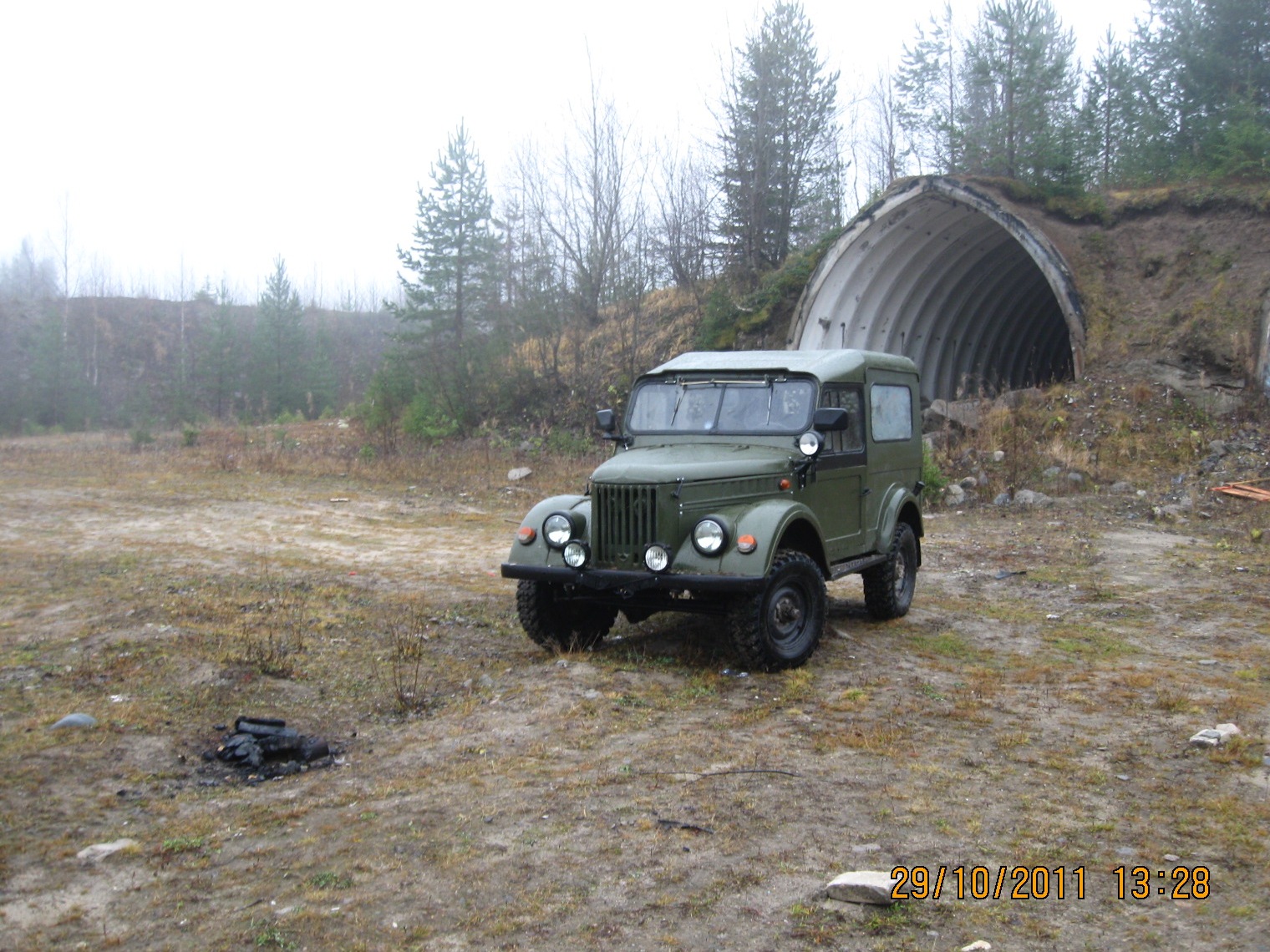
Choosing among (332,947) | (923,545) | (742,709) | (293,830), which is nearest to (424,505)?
(923,545)

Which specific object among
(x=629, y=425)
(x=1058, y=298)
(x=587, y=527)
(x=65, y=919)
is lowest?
(x=65, y=919)

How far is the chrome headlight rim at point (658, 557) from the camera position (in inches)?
255

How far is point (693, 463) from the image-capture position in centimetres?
684

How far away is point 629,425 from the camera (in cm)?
800

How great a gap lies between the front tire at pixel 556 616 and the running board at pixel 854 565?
5.44 ft

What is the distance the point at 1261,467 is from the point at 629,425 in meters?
11.7

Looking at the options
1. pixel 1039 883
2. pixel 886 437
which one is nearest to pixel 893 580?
pixel 886 437

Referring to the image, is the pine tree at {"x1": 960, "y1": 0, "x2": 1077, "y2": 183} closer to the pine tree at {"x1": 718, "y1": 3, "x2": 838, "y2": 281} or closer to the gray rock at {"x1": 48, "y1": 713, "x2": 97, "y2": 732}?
the pine tree at {"x1": 718, "y1": 3, "x2": 838, "y2": 281}

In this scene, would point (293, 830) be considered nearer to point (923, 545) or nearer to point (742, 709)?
point (742, 709)

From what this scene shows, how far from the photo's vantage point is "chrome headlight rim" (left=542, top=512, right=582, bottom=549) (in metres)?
6.97

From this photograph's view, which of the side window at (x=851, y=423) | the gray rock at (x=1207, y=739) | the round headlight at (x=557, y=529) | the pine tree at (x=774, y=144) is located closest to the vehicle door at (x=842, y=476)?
the side window at (x=851, y=423)

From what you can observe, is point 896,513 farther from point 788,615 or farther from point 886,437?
point 788,615

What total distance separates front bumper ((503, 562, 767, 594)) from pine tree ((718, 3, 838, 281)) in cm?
2126

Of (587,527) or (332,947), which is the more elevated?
(587,527)
